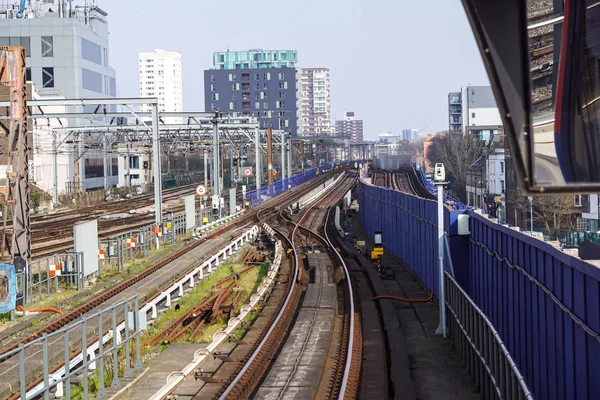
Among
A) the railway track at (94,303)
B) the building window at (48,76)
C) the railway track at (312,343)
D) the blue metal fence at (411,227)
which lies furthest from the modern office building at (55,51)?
the railway track at (312,343)

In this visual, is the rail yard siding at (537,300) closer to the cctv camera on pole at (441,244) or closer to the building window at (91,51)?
the cctv camera on pole at (441,244)

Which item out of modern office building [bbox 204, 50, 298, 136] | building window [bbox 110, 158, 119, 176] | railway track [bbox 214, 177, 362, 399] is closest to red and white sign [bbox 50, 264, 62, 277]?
railway track [bbox 214, 177, 362, 399]

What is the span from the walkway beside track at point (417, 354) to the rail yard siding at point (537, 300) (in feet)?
3.23

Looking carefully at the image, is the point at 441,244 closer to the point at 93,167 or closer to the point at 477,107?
the point at 93,167

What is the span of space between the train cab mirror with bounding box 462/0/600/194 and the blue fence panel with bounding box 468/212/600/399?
10.5 ft

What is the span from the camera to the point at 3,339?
14117 mm

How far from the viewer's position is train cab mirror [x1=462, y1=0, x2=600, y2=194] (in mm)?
3137

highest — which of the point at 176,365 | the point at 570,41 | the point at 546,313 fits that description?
the point at 570,41

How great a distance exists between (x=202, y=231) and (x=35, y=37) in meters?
36.8

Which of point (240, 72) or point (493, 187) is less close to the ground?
point (240, 72)

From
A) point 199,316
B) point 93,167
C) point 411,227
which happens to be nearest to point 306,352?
point 199,316

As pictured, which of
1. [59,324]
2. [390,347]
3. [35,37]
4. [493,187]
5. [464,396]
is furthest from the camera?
[35,37]

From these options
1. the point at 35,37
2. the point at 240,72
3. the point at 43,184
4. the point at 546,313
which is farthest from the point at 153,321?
the point at 240,72

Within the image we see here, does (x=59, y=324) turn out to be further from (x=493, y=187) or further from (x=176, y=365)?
(x=493, y=187)
